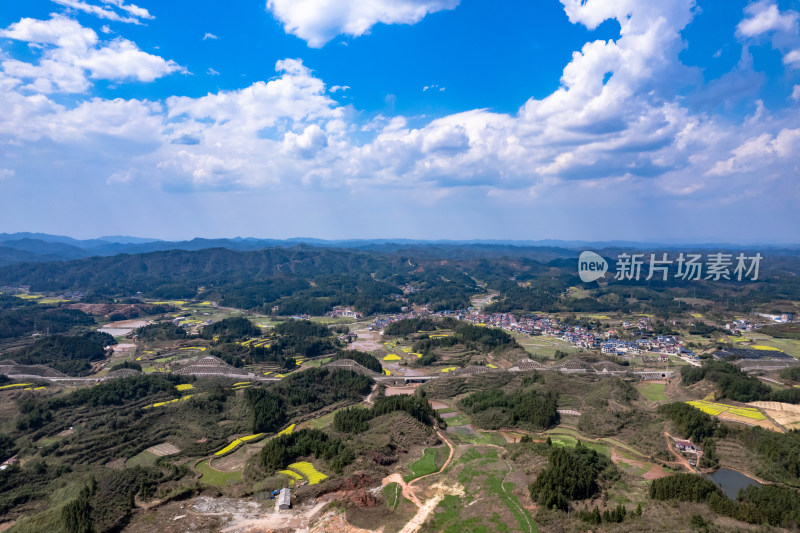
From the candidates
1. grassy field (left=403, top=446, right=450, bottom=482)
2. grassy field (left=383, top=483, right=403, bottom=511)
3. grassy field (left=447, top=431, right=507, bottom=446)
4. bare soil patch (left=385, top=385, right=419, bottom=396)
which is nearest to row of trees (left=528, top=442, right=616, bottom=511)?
grassy field (left=403, top=446, right=450, bottom=482)

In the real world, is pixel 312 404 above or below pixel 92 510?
below

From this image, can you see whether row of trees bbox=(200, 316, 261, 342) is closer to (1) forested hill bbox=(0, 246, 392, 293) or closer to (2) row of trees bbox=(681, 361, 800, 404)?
(2) row of trees bbox=(681, 361, 800, 404)

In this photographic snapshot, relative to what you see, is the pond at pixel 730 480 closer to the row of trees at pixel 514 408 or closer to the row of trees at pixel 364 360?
the row of trees at pixel 514 408

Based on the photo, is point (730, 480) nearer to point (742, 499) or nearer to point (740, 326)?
point (742, 499)

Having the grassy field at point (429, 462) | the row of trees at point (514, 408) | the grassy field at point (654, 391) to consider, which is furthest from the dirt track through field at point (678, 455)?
the grassy field at point (429, 462)

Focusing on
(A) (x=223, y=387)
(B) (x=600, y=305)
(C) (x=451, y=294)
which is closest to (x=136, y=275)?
(C) (x=451, y=294)

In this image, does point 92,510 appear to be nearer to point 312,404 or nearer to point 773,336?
point 312,404
